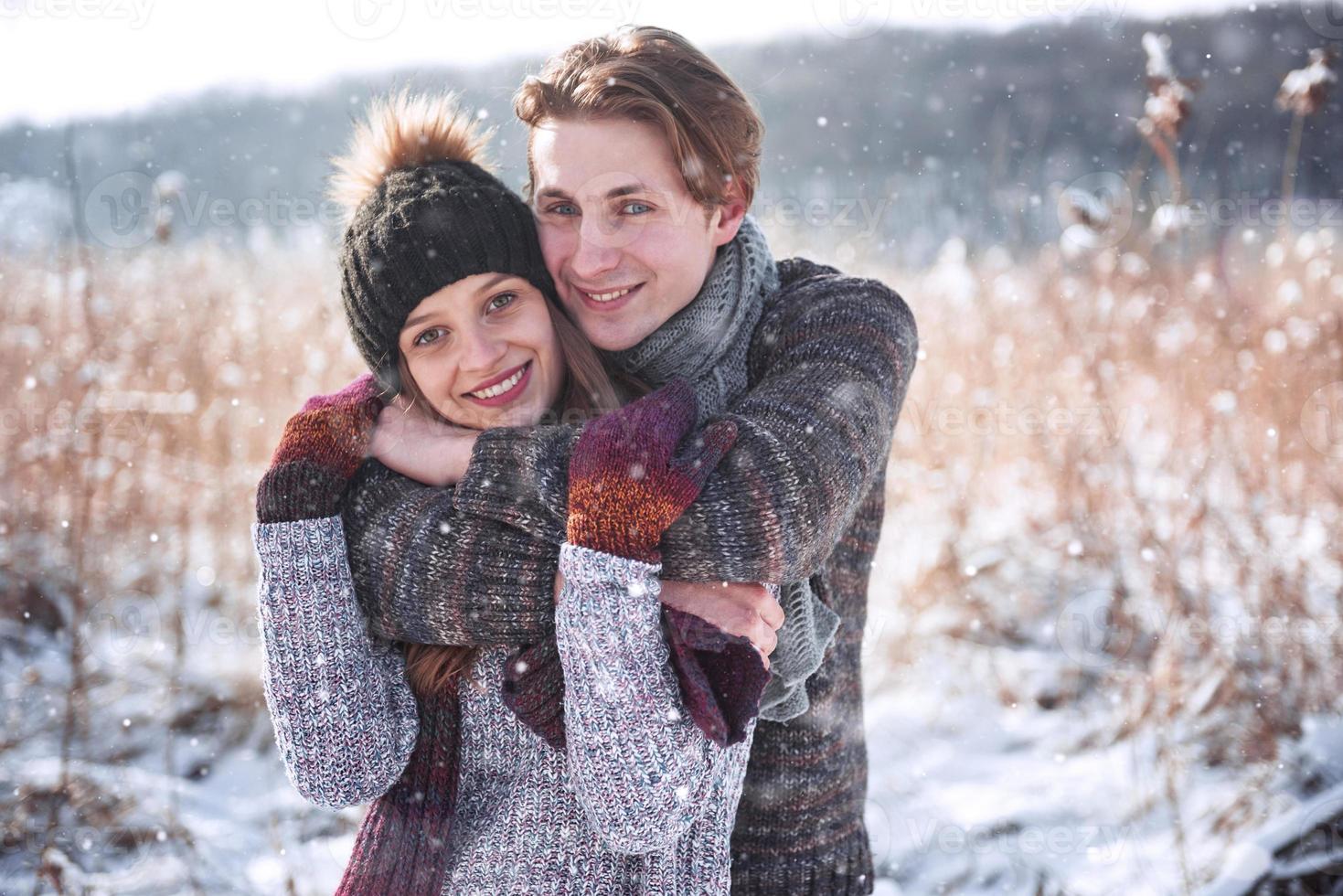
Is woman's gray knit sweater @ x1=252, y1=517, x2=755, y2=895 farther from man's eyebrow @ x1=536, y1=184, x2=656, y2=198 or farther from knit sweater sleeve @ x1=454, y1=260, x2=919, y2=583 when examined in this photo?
man's eyebrow @ x1=536, y1=184, x2=656, y2=198

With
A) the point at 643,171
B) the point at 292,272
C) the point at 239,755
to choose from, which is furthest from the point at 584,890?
the point at 292,272

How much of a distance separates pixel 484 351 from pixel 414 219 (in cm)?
25

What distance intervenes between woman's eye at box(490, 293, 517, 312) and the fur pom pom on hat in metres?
0.05

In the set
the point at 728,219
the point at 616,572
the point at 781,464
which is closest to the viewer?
the point at 616,572

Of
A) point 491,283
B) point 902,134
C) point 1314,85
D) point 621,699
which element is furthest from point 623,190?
point 902,134

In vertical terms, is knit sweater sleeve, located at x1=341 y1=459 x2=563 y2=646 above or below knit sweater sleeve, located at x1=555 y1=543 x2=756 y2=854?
above

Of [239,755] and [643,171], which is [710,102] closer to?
[643,171]

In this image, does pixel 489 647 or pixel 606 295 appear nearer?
pixel 489 647

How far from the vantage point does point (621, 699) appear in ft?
3.65

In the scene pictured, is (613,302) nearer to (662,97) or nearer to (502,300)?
(502,300)

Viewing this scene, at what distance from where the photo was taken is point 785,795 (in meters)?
1.70

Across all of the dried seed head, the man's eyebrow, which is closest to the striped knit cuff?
the man's eyebrow

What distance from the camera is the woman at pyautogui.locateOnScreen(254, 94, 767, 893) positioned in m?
1.13

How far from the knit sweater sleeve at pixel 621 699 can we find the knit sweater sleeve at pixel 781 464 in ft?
0.35
